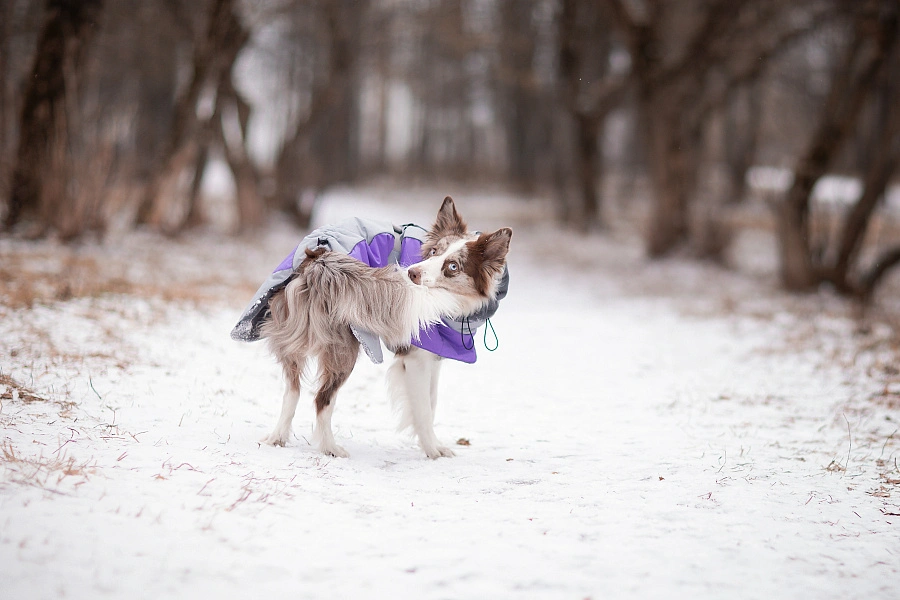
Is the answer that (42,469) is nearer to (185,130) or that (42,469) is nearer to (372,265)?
(372,265)

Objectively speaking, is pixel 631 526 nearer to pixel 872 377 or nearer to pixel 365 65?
pixel 872 377

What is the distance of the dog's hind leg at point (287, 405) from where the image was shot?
189 inches

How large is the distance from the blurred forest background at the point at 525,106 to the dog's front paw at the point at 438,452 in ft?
28.1

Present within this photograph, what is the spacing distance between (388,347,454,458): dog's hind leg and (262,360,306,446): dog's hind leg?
69cm

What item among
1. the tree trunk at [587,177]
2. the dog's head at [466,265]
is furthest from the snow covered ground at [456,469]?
the tree trunk at [587,177]

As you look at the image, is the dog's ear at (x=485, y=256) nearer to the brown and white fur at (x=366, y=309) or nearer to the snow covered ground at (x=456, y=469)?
the brown and white fur at (x=366, y=309)

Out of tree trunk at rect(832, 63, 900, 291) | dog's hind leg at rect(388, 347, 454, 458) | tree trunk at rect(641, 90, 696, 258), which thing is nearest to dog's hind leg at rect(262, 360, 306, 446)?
dog's hind leg at rect(388, 347, 454, 458)

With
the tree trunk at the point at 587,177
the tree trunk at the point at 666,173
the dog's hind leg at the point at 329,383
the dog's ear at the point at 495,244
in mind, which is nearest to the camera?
the dog's hind leg at the point at 329,383

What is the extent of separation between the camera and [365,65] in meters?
26.9

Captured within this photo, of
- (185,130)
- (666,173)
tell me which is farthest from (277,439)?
(666,173)

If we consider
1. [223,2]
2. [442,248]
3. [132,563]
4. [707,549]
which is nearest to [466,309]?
[442,248]

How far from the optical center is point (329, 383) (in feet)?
15.5

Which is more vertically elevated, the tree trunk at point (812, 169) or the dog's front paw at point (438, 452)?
the tree trunk at point (812, 169)

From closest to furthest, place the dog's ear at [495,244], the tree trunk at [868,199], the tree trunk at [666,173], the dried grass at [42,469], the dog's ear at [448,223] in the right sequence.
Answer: the dried grass at [42,469] < the dog's ear at [495,244] < the dog's ear at [448,223] < the tree trunk at [868,199] < the tree trunk at [666,173]
